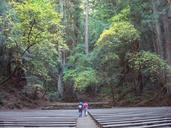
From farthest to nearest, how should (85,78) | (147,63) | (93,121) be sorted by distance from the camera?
(85,78) < (147,63) < (93,121)

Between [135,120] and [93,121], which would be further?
[93,121]

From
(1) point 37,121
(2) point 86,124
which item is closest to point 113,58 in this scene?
(2) point 86,124

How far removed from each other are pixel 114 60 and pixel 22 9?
1322cm

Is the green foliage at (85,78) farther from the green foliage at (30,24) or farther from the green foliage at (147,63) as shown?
the green foliage at (30,24)

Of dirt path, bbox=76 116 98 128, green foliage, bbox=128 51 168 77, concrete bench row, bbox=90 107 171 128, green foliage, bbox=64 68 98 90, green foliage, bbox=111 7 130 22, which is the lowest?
dirt path, bbox=76 116 98 128

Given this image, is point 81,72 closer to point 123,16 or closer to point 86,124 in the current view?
point 123,16

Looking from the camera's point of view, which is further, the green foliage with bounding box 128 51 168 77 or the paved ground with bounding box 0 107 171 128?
the green foliage with bounding box 128 51 168 77

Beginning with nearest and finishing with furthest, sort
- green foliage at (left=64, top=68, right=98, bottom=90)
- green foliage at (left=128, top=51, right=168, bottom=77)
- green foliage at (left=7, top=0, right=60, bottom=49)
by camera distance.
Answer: green foliage at (left=7, top=0, right=60, bottom=49) → green foliage at (left=128, top=51, right=168, bottom=77) → green foliage at (left=64, top=68, right=98, bottom=90)

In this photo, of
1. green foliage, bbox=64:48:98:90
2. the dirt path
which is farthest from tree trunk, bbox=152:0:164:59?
the dirt path

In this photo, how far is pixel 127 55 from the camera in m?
31.8

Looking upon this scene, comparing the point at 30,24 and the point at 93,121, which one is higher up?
the point at 30,24

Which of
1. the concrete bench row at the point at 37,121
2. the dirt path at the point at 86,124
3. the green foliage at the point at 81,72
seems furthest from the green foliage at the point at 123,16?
the concrete bench row at the point at 37,121

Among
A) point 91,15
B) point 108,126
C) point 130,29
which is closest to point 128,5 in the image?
point 130,29

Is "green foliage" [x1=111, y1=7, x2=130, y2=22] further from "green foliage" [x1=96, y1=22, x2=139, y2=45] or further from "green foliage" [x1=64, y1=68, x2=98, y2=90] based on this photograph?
"green foliage" [x1=64, y1=68, x2=98, y2=90]
